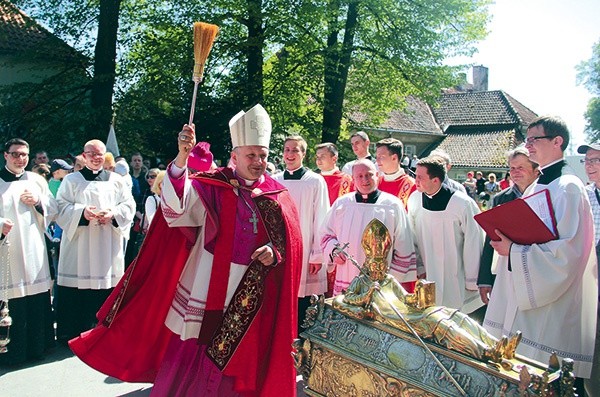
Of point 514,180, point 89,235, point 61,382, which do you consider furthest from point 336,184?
point 61,382

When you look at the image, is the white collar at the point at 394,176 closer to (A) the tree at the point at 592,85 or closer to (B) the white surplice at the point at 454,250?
(B) the white surplice at the point at 454,250

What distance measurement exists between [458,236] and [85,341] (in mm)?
3257

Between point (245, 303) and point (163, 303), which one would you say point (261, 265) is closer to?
point (245, 303)

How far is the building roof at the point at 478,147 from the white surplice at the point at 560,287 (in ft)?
124

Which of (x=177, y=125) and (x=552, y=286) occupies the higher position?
(x=177, y=125)

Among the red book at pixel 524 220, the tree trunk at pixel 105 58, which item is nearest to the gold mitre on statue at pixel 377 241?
the red book at pixel 524 220

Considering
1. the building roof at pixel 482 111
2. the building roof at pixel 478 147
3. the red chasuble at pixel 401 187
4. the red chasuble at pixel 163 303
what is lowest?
the red chasuble at pixel 163 303

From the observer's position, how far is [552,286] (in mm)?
3340

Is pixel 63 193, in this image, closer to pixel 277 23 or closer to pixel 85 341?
pixel 85 341

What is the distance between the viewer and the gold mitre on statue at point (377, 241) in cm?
248

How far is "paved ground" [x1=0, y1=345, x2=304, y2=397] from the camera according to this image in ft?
15.8

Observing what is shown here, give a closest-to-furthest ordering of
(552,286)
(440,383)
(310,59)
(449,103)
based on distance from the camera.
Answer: (440,383)
(552,286)
(310,59)
(449,103)

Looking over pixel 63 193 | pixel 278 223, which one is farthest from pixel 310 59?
pixel 278 223

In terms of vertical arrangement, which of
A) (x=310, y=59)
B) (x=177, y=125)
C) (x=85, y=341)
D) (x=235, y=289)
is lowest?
(x=85, y=341)
